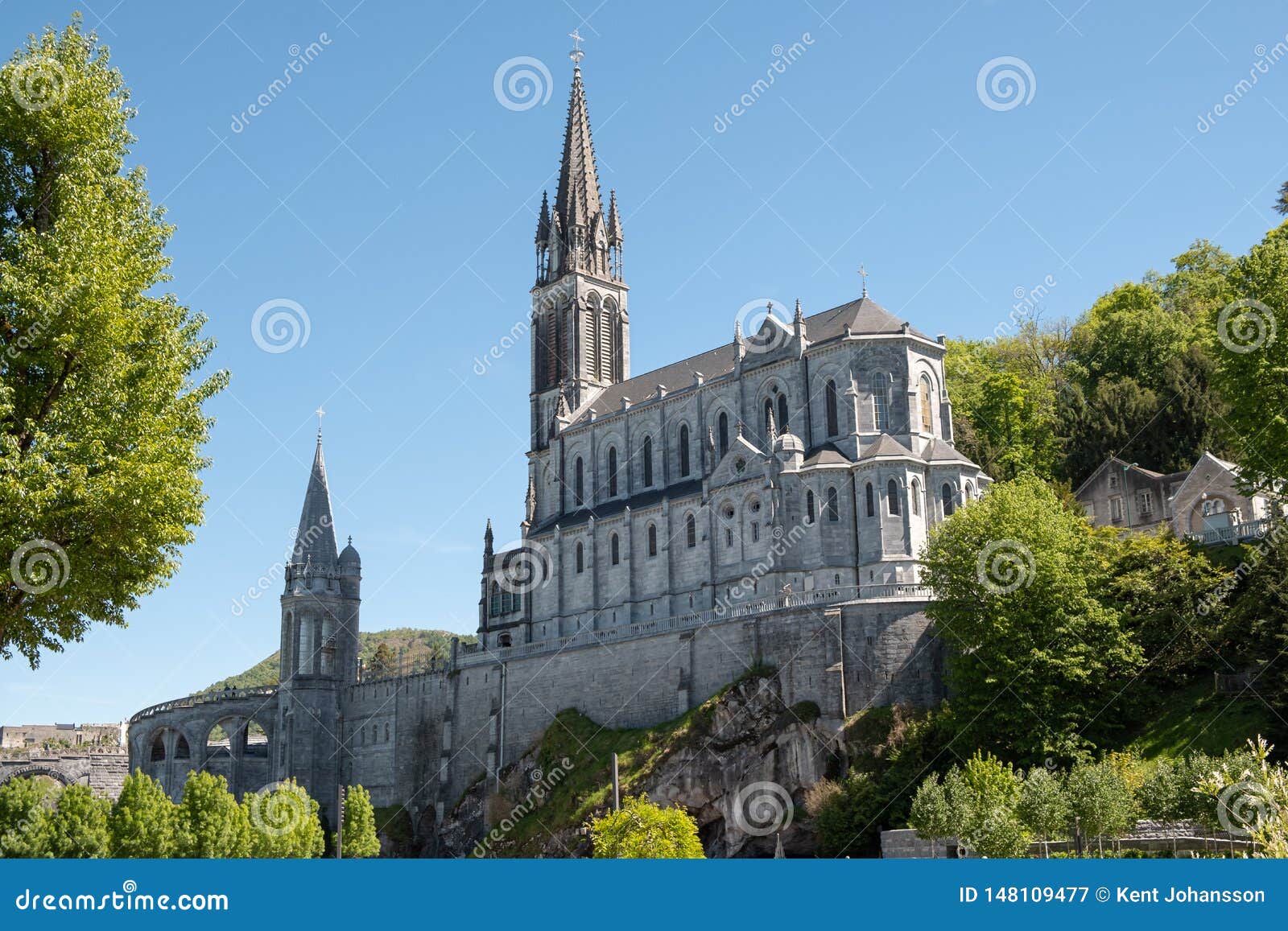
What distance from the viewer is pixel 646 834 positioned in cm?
4244

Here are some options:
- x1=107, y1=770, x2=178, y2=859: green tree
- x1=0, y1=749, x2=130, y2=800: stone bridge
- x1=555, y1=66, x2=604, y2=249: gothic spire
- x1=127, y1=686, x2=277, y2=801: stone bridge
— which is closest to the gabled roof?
x1=555, y1=66, x2=604, y2=249: gothic spire

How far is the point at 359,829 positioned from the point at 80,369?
160ft

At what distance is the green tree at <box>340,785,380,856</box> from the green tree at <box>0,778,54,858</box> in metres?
14.2

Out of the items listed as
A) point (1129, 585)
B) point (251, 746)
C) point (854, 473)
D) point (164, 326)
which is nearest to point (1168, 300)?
point (854, 473)

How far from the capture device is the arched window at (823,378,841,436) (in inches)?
2514

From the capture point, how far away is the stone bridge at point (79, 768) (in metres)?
92.2

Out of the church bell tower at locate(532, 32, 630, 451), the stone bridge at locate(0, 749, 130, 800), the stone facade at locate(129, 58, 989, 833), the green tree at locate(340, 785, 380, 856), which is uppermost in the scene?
the church bell tower at locate(532, 32, 630, 451)

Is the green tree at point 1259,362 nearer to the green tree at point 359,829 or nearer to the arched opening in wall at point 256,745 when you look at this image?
the green tree at point 359,829

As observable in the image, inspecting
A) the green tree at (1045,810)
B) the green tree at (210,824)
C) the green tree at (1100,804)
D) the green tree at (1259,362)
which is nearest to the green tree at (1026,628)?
the green tree at (1259,362)

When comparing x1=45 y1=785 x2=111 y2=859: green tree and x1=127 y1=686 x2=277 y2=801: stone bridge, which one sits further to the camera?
x1=127 y1=686 x2=277 y2=801: stone bridge

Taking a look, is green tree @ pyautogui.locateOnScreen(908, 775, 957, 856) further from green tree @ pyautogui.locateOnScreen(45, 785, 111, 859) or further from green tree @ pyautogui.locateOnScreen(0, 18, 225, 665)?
green tree @ pyautogui.locateOnScreen(45, 785, 111, 859)

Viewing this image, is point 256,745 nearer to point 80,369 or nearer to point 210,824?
point 210,824

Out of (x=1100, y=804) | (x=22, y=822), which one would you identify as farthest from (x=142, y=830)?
(x=1100, y=804)

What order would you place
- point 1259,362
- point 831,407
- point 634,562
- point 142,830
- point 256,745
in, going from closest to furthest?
point 1259,362 < point 142,830 < point 831,407 < point 634,562 < point 256,745
